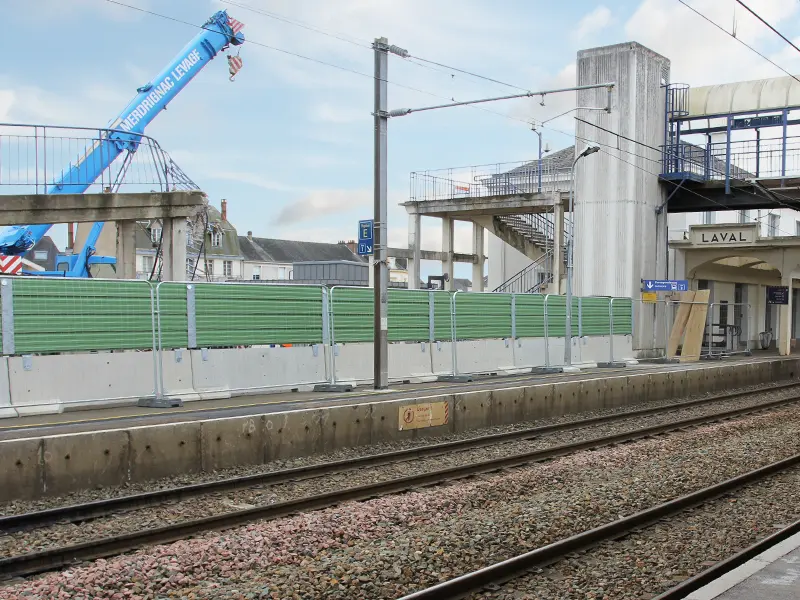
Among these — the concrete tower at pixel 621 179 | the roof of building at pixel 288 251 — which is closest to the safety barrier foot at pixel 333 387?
the concrete tower at pixel 621 179

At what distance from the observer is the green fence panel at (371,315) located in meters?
18.6

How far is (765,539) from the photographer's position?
800 centimetres

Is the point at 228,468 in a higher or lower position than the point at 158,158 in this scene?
lower

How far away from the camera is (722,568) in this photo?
7.23 m

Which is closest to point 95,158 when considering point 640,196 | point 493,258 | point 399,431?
point 399,431

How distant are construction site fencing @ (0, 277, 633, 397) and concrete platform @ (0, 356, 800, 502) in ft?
3.39

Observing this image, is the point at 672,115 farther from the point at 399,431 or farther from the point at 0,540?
the point at 0,540

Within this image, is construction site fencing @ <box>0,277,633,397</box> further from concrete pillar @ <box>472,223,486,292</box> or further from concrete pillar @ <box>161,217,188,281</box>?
concrete pillar @ <box>472,223,486,292</box>

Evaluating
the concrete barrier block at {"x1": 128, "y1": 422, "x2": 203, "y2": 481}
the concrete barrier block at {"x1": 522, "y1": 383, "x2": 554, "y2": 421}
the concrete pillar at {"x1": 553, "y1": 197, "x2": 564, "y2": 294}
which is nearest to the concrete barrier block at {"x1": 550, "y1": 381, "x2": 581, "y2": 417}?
the concrete barrier block at {"x1": 522, "y1": 383, "x2": 554, "y2": 421}

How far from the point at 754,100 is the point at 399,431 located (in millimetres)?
24949

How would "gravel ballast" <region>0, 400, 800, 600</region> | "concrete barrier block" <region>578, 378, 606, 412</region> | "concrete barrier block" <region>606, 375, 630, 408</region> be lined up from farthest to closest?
"concrete barrier block" <region>606, 375, 630, 408</region>
"concrete barrier block" <region>578, 378, 606, 412</region>
"gravel ballast" <region>0, 400, 800, 600</region>

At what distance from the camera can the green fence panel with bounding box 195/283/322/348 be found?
628 inches

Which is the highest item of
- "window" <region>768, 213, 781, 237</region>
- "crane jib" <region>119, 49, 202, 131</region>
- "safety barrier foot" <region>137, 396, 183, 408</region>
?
"crane jib" <region>119, 49, 202, 131</region>

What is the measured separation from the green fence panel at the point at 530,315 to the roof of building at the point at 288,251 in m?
67.3
